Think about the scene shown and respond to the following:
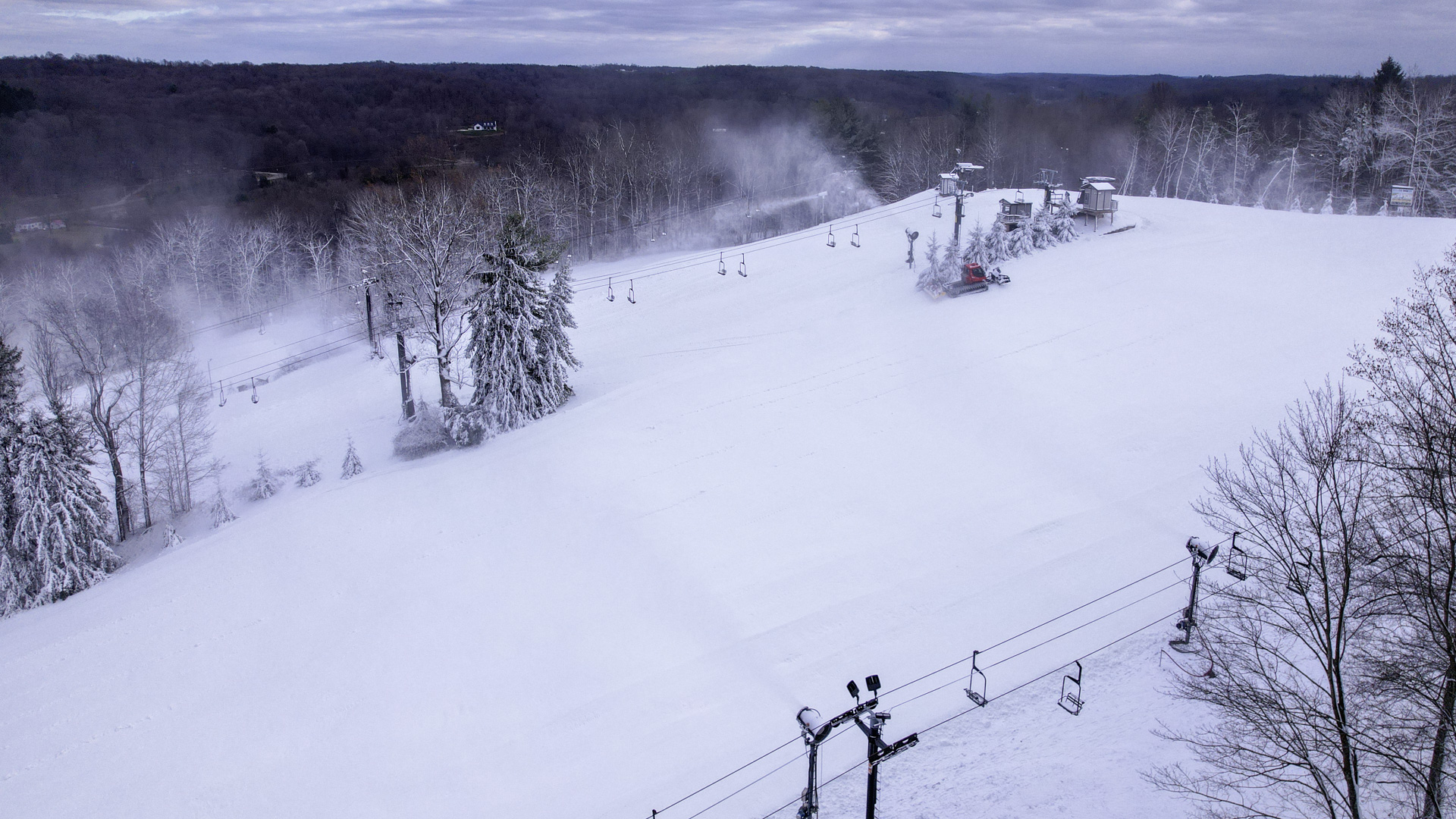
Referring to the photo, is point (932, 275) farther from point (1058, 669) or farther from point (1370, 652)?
point (1370, 652)

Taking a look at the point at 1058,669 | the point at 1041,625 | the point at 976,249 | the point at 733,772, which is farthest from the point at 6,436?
the point at 976,249

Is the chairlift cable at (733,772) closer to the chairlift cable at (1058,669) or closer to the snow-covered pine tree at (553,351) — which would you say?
the chairlift cable at (1058,669)

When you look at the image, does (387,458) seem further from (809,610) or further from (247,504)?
(809,610)

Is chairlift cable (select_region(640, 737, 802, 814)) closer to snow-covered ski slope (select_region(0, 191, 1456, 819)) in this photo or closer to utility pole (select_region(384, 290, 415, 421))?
snow-covered ski slope (select_region(0, 191, 1456, 819))

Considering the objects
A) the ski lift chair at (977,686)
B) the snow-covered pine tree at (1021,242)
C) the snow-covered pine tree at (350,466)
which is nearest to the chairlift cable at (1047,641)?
the ski lift chair at (977,686)

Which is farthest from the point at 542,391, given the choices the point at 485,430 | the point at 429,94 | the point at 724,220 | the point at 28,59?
the point at 28,59

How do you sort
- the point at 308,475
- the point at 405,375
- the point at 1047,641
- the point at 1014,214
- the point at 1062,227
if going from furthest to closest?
the point at 1014,214, the point at 1062,227, the point at 405,375, the point at 308,475, the point at 1047,641
